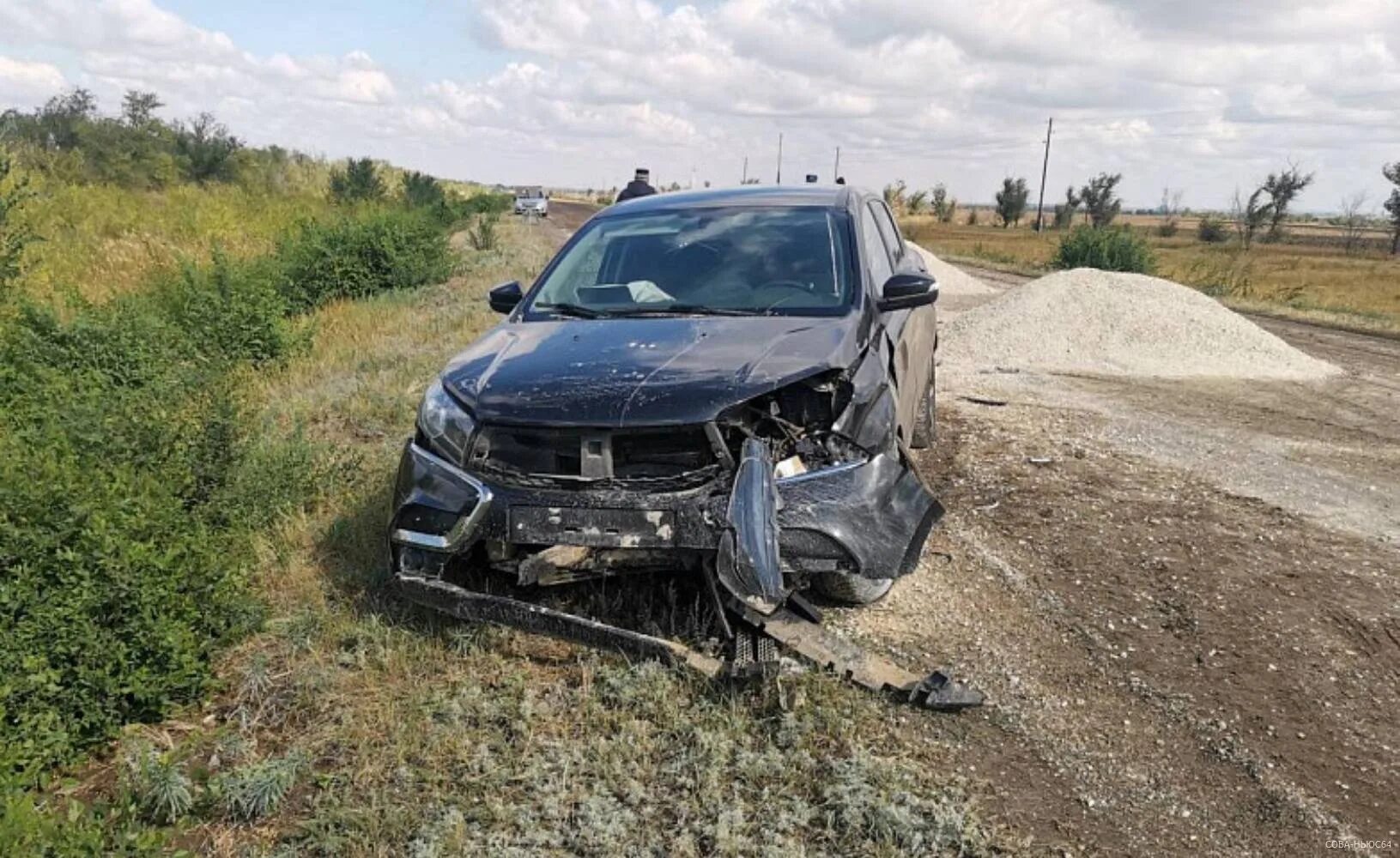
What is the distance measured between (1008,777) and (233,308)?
8.35 meters

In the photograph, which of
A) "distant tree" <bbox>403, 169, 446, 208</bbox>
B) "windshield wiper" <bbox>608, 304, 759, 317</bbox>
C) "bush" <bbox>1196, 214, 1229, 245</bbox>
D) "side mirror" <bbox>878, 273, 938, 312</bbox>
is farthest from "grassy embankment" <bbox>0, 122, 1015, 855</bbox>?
"bush" <bbox>1196, 214, 1229, 245</bbox>

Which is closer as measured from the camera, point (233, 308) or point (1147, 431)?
point (1147, 431)

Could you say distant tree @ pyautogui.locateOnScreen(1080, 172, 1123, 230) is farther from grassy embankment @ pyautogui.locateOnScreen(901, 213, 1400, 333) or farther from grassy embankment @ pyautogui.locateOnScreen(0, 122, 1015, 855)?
grassy embankment @ pyautogui.locateOnScreen(0, 122, 1015, 855)

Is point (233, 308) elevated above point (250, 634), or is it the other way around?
point (233, 308)

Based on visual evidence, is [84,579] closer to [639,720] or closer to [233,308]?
[639,720]

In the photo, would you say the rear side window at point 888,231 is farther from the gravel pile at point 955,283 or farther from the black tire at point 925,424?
the gravel pile at point 955,283

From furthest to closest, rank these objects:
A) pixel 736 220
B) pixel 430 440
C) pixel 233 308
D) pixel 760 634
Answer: pixel 233 308, pixel 736 220, pixel 430 440, pixel 760 634

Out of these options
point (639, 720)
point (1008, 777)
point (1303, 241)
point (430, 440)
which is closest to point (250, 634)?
point (430, 440)

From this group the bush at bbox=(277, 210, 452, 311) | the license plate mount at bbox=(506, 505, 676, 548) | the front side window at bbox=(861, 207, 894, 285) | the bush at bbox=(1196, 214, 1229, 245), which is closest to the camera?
the license plate mount at bbox=(506, 505, 676, 548)

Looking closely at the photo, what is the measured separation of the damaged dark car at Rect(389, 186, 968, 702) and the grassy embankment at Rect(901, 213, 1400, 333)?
46.9ft

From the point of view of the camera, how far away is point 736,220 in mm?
4539

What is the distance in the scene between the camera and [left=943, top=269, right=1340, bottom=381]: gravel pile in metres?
9.45

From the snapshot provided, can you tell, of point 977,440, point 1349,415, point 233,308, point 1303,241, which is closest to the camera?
point 977,440

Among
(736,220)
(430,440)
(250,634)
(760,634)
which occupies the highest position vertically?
(736,220)
